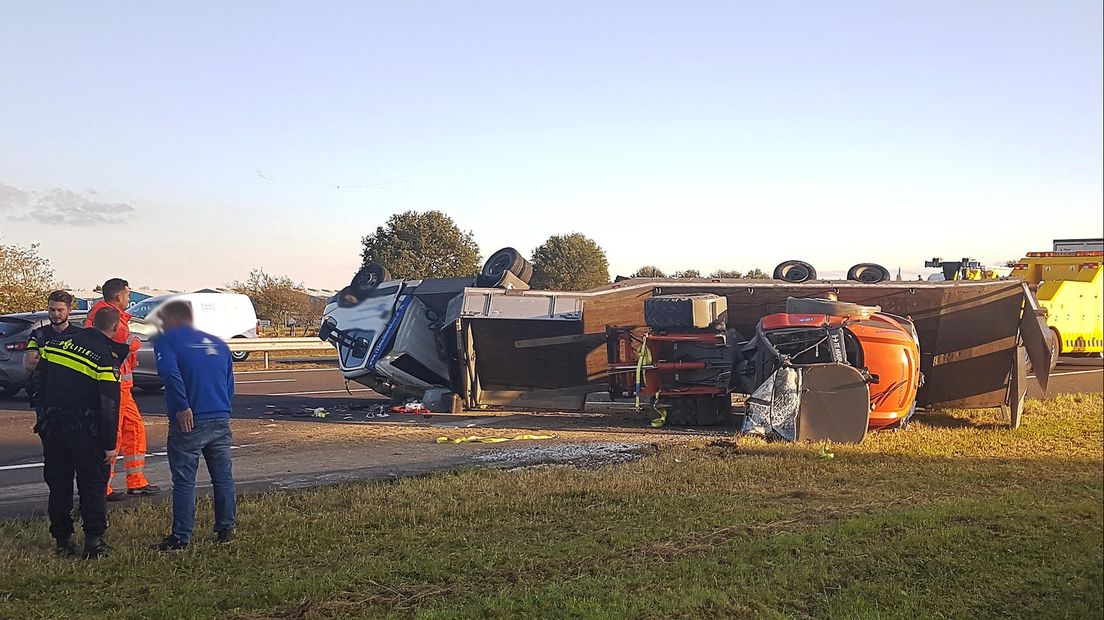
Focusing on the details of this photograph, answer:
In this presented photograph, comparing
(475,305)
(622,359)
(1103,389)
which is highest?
(475,305)

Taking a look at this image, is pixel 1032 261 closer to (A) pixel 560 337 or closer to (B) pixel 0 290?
(A) pixel 560 337

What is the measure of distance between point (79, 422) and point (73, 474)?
0.40m

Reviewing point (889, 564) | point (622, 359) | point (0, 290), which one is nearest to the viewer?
point (0, 290)

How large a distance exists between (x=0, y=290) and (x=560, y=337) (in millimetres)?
7923

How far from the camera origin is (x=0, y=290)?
504 cm

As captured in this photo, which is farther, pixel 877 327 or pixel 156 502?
pixel 877 327

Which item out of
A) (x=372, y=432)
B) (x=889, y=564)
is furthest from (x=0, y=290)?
(x=372, y=432)

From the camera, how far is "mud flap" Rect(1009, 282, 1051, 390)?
36.8 feet

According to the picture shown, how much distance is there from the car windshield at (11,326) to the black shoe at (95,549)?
187cm

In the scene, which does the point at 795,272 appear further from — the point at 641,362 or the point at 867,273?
the point at 641,362

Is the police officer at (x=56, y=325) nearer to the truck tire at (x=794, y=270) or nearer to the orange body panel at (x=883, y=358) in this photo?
the orange body panel at (x=883, y=358)

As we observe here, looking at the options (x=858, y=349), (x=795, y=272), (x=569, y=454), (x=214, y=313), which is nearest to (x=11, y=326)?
(x=214, y=313)

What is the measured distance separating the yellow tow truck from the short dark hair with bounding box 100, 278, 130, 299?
64.9ft

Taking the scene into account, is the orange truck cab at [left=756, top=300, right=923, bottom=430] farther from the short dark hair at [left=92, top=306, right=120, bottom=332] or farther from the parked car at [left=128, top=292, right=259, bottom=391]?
the short dark hair at [left=92, top=306, right=120, bottom=332]
